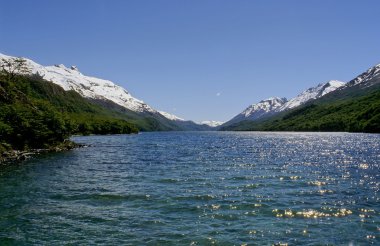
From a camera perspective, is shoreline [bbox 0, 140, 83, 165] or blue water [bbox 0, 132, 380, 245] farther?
shoreline [bbox 0, 140, 83, 165]

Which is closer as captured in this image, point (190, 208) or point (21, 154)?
point (190, 208)

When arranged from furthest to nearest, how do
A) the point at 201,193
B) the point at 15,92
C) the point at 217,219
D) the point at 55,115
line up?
the point at 15,92 < the point at 55,115 < the point at 201,193 < the point at 217,219

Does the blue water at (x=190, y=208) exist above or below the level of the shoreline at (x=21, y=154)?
below

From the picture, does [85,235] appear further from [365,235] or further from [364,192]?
[364,192]

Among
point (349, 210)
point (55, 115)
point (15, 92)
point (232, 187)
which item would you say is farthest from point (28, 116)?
point (349, 210)

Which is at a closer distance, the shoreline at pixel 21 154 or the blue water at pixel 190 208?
the blue water at pixel 190 208

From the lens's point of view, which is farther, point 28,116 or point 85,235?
point 28,116

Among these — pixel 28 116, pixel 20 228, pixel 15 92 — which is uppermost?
pixel 15 92

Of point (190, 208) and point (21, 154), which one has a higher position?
point (21, 154)

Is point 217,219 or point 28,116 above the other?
point 28,116

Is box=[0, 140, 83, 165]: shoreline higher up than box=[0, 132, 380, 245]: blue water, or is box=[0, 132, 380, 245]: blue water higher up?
box=[0, 140, 83, 165]: shoreline

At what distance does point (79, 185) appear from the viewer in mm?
47781

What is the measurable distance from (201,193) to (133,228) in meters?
14.7

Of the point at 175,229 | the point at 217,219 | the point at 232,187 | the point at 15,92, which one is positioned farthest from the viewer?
the point at 15,92
